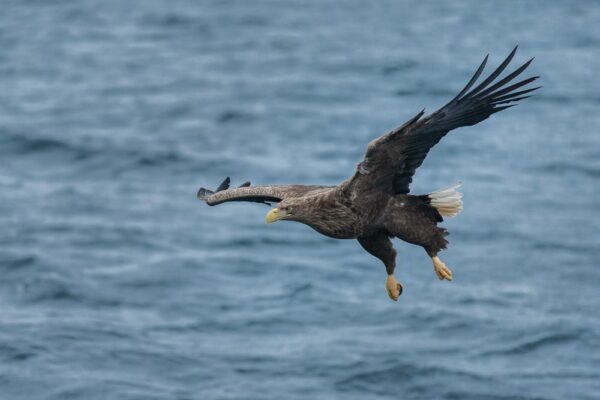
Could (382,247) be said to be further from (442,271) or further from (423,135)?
(423,135)

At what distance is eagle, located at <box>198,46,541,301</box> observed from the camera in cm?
1085

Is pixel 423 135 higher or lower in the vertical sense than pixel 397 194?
higher

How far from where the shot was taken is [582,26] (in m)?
33.0

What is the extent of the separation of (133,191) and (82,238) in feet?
8.49

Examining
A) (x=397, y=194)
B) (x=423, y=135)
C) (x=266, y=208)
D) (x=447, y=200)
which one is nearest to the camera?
(x=423, y=135)

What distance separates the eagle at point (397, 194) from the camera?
10.9 m

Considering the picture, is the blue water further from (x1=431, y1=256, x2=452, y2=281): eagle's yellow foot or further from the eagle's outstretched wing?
the eagle's outstretched wing

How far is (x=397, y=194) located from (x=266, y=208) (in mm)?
15393

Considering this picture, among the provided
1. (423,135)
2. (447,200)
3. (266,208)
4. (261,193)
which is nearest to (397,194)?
(447,200)

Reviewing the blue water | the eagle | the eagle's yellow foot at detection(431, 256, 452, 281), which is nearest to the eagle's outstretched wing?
the eagle

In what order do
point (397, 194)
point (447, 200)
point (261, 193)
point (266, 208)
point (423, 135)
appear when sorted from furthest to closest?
point (266, 208), point (261, 193), point (447, 200), point (397, 194), point (423, 135)

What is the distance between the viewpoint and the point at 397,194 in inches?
447

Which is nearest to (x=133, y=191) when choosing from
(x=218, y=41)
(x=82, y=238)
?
(x=82, y=238)

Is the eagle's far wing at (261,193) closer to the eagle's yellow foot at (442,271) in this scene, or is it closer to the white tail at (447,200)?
the white tail at (447,200)
